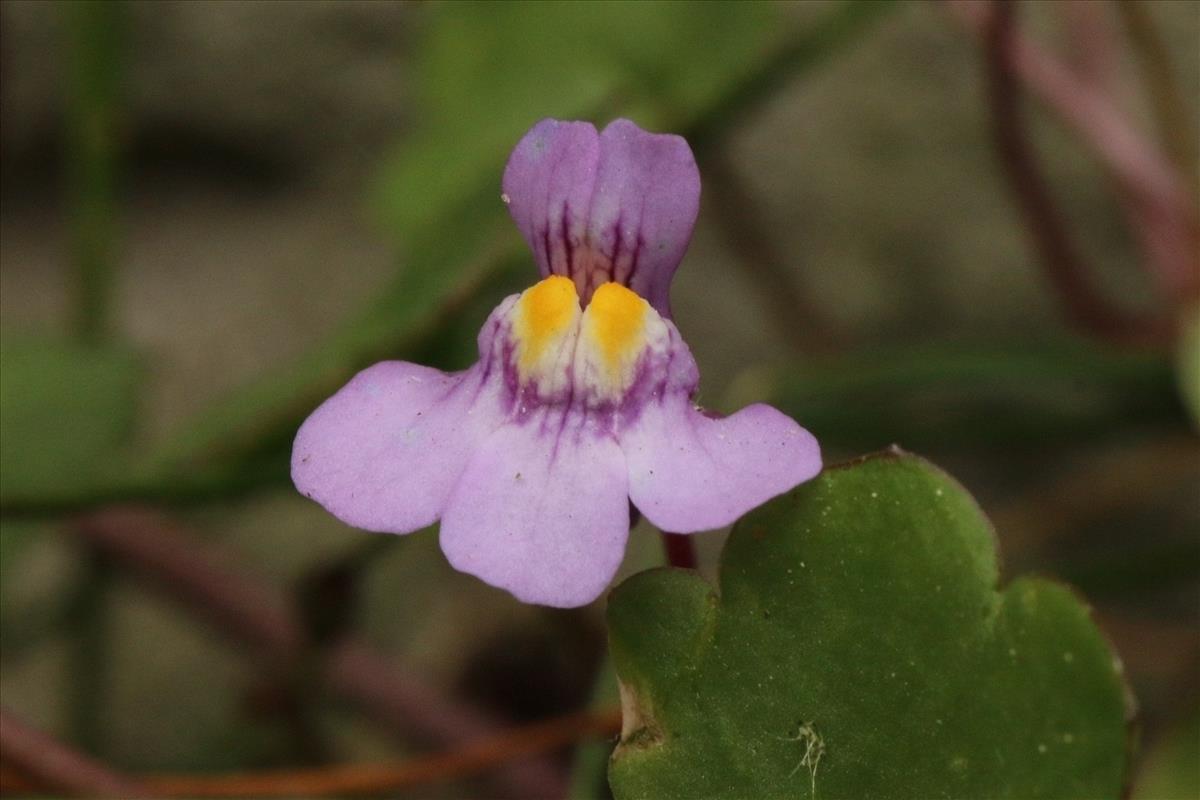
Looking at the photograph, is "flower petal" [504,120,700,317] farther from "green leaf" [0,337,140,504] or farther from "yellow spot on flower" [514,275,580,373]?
"green leaf" [0,337,140,504]

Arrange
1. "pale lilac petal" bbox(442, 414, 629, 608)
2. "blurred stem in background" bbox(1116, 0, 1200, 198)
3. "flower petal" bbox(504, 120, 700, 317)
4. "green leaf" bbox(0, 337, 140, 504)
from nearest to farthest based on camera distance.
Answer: "pale lilac petal" bbox(442, 414, 629, 608) → "flower petal" bbox(504, 120, 700, 317) → "green leaf" bbox(0, 337, 140, 504) → "blurred stem in background" bbox(1116, 0, 1200, 198)

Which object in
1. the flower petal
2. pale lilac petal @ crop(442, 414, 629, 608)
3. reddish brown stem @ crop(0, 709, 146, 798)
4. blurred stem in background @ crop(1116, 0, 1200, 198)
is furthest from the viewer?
blurred stem in background @ crop(1116, 0, 1200, 198)

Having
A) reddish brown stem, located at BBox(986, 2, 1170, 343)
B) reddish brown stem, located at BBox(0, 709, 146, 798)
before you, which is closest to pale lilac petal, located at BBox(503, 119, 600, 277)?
reddish brown stem, located at BBox(0, 709, 146, 798)

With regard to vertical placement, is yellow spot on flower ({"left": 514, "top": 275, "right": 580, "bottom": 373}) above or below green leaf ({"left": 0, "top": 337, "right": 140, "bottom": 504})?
above

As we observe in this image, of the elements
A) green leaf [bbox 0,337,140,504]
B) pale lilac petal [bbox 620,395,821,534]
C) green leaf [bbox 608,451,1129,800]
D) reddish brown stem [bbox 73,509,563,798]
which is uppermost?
pale lilac petal [bbox 620,395,821,534]

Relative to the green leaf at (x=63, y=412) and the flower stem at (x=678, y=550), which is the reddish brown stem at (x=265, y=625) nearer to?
the green leaf at (x=63, y=412)

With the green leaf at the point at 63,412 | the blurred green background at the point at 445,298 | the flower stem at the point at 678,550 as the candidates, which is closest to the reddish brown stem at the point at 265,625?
the blurred green background at the point at 445,298

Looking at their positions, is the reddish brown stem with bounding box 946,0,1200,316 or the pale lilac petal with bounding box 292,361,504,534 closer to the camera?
the pale lilac petal with bounding box 292,361,504,534

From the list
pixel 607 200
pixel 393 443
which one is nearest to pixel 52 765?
pixel 393 443
